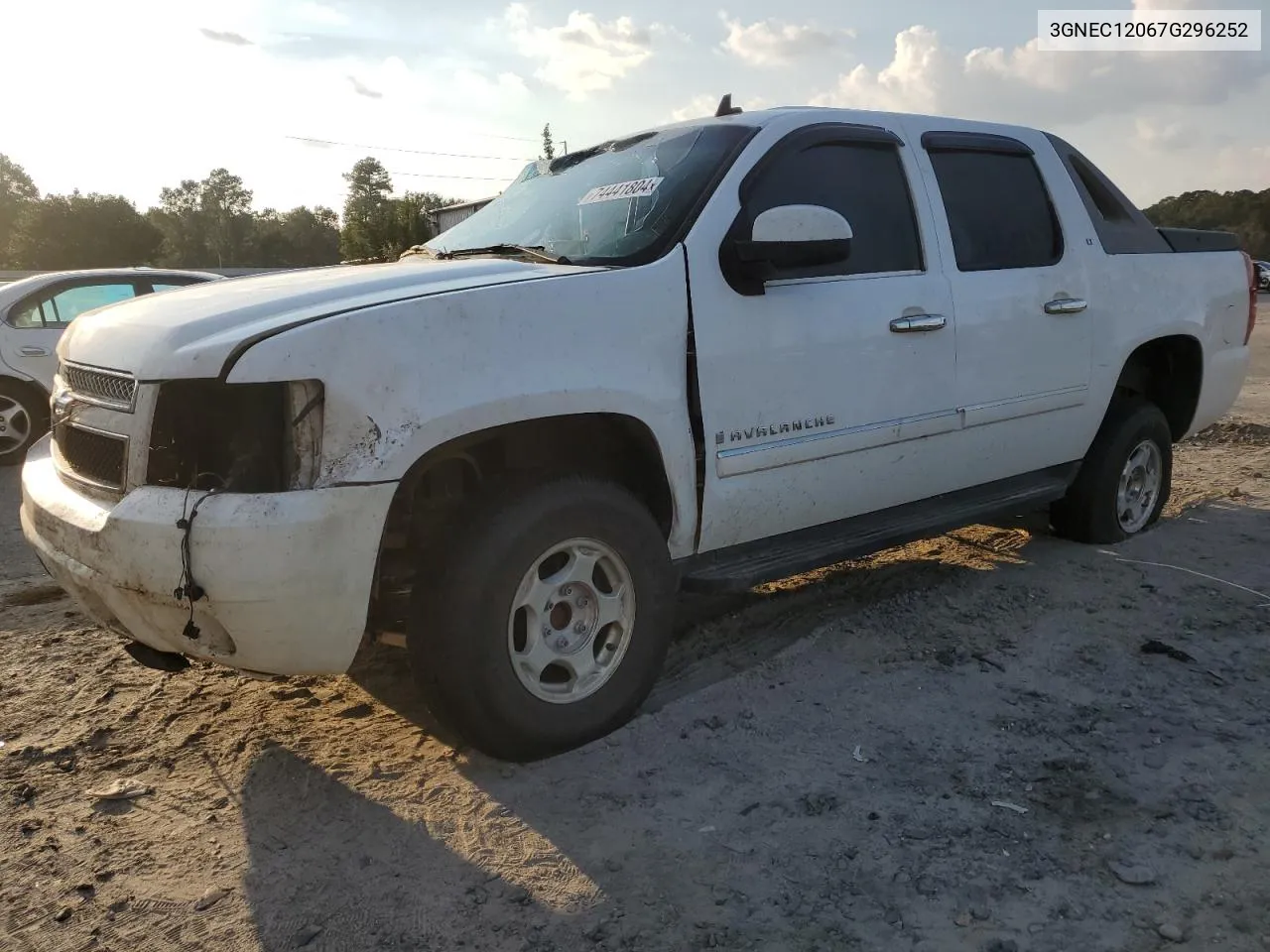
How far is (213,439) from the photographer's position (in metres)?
2.62

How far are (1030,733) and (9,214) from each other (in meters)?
95.3

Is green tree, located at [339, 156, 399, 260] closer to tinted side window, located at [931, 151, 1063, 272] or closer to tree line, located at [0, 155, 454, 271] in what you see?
tree line, located at [0, 155, 454, 271]

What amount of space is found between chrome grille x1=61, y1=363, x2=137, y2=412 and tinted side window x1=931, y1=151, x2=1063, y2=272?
3087mm

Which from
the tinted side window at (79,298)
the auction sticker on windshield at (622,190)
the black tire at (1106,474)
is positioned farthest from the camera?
the tinted side window at (79,298)

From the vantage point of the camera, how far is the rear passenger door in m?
4.10

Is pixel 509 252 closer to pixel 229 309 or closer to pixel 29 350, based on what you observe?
pixel 229 309

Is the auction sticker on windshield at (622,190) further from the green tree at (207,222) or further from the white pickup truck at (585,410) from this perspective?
the green tree at (207,222)

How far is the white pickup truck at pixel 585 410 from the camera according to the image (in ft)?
8.42

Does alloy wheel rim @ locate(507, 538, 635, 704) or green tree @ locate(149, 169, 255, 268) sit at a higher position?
green tree @ locate(149, 169, 255, 268)

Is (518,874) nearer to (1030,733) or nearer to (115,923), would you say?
(115,923)

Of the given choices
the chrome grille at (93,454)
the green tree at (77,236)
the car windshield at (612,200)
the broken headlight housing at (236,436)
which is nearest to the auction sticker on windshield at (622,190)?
the car windshield at (612,200)

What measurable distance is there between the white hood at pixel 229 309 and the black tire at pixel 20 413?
571 cm

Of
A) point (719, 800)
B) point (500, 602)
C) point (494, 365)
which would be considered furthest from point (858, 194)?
point (719, 800)

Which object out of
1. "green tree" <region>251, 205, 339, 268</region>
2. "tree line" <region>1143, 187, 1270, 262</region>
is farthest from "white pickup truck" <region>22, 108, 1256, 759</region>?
"green tree" <region>251, 205, 339, 268</region>
